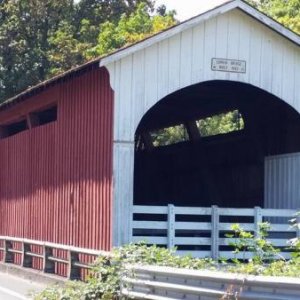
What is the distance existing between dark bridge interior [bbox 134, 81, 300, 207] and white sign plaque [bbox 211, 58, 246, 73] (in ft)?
4.30

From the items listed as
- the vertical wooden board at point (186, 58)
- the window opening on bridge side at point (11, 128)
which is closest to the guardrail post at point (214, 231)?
the vertical wooden board at point (186, 58)

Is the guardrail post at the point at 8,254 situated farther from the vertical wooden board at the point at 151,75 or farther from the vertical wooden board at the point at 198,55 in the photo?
the vertical wooden board at the point at 198,55

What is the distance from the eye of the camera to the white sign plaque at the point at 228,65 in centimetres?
1530

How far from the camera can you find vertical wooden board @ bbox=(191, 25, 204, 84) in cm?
1517

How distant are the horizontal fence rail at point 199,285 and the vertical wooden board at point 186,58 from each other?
5.65 meters

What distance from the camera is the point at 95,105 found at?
15.5m

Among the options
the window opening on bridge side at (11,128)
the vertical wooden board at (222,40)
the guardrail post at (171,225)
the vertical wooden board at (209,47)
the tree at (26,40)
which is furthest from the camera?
the tree at (26,40)

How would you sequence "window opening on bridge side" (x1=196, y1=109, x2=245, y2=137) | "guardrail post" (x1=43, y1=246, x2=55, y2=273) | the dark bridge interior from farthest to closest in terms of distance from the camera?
"window opening on bridge side" (x1=196, y1=109, x2=245, y2=137), the dark bridge interior, "guardrail post" (x1=43, y1=246, x2=55, y2=273)

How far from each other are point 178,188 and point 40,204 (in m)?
7.77

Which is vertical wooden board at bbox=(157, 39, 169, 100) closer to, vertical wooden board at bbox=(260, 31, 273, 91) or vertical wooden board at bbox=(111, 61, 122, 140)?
vertical wooden board at bbox=(111, 61, 122, 140)

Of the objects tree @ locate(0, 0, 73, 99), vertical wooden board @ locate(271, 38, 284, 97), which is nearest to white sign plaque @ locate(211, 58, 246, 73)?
vertical wooden board @ locate(271, 38, 284, 97)

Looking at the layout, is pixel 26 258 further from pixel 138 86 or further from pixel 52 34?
pixel 52 34

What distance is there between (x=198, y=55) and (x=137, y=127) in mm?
2827

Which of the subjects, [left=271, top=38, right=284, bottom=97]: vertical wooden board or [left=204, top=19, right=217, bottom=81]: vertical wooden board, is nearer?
[left=204, top=19, right=217, bottom=81]: vertical wooden board
